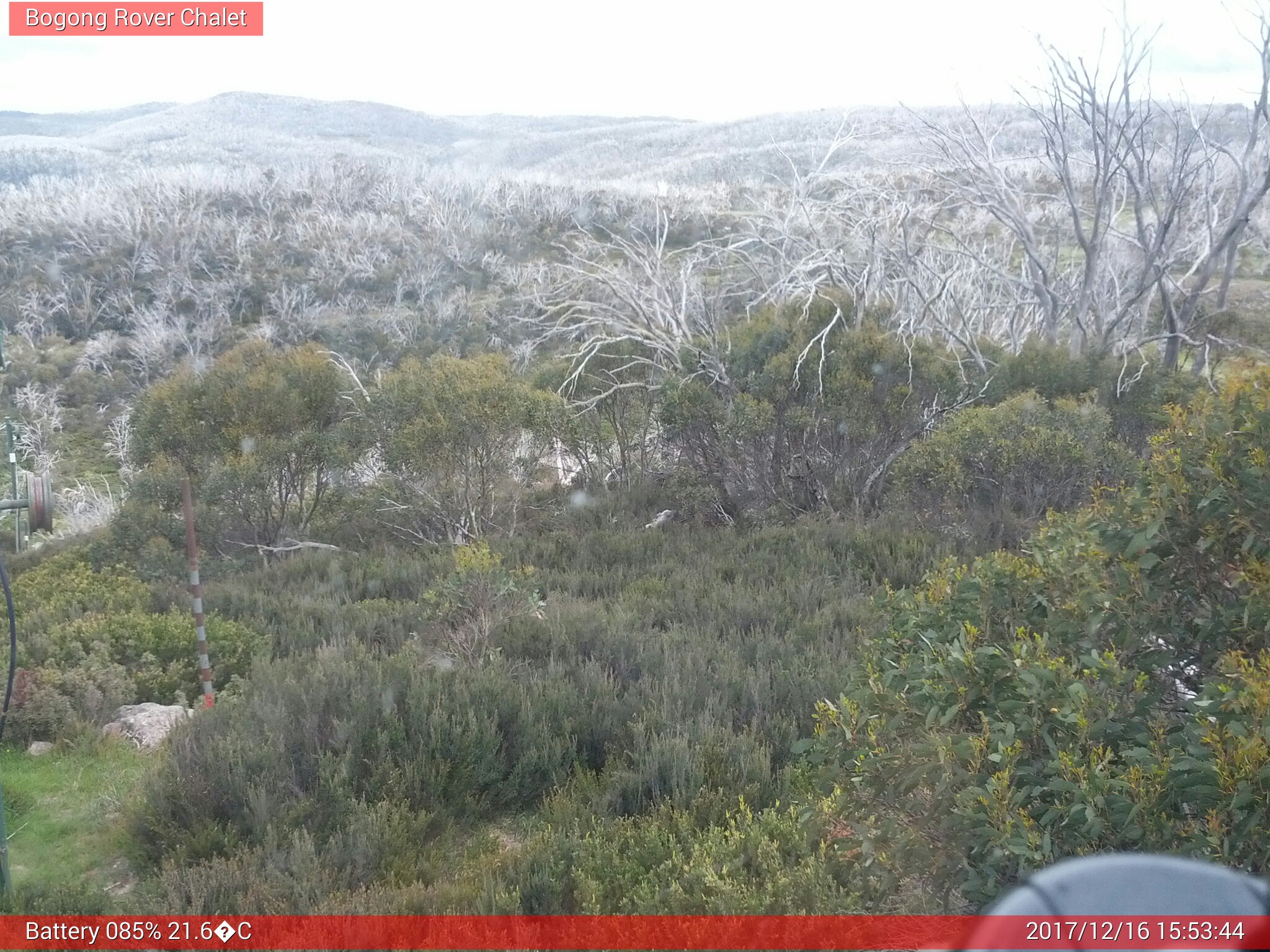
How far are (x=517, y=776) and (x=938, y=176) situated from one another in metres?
10.3

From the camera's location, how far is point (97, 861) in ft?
13.2

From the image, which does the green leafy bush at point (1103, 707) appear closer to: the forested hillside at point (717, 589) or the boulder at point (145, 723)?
the forested hillside at point (717, 589)

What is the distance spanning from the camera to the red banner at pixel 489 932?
2.77 m

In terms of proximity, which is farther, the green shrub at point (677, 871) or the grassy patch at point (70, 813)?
the grassy patch at point (70, 813)

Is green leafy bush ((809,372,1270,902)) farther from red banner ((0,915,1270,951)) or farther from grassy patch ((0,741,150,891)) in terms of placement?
grassy patch ((0,741,150,891))

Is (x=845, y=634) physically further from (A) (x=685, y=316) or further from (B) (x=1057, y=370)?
(A) (x=685, y=316)

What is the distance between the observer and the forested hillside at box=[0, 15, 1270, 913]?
2533 mm

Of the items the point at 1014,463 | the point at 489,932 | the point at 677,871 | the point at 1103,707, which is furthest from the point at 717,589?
the point at 1103,707

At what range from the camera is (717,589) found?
7.01 meters

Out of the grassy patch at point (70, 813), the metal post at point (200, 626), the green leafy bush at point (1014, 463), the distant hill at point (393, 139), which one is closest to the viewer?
the grassy patch at point (70, 813)

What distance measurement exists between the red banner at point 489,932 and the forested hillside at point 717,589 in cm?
9

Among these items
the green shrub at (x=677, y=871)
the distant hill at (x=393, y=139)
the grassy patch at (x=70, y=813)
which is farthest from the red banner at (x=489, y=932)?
the distant hill at (x=393, y=139)

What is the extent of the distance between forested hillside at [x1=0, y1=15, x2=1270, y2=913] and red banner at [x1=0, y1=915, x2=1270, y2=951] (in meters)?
0.09

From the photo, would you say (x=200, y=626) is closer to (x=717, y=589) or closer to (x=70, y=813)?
(x=70, y=813)
